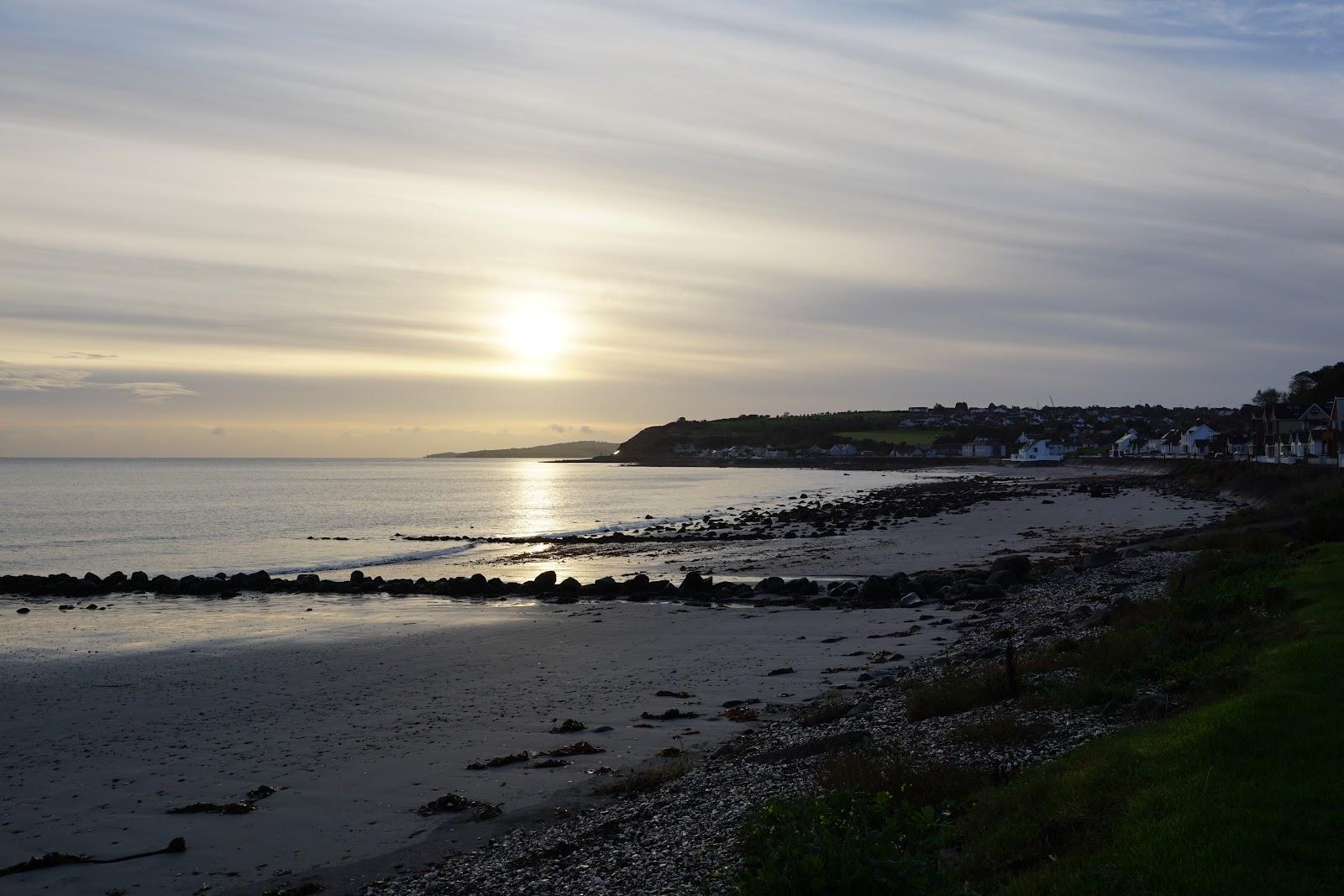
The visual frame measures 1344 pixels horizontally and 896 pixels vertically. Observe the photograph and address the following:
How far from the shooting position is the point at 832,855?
5.84 meters

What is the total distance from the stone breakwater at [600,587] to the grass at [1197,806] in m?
18.4

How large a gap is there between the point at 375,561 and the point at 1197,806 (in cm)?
4402

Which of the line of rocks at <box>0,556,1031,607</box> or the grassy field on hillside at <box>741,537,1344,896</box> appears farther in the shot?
the line of rocks at <box>0,556,1031,607</box>

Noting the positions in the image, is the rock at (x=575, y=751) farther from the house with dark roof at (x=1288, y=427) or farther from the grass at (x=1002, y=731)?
the house with dark roof at (x=1288, y=427)

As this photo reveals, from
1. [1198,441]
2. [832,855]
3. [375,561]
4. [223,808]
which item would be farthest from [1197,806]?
→ [1198,441]

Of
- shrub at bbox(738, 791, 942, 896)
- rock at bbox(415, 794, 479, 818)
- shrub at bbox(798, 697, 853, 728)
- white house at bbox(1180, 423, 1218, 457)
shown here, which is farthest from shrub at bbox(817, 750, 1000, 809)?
white house at bbox(1180, 423, 1218, 457)

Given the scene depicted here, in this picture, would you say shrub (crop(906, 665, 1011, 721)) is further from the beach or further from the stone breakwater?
the stone breakwater

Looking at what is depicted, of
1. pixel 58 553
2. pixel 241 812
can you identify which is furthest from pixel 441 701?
pixel 58 553

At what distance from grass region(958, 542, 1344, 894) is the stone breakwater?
1843cm

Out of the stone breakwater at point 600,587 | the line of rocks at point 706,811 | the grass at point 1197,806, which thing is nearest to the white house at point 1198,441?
the stone breakwater at point 600,587

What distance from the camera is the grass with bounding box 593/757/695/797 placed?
466 inches

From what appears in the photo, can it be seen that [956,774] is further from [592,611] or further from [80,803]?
[592,611]

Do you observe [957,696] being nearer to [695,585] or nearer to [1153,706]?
[1153,706]

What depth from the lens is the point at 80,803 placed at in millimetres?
12453
